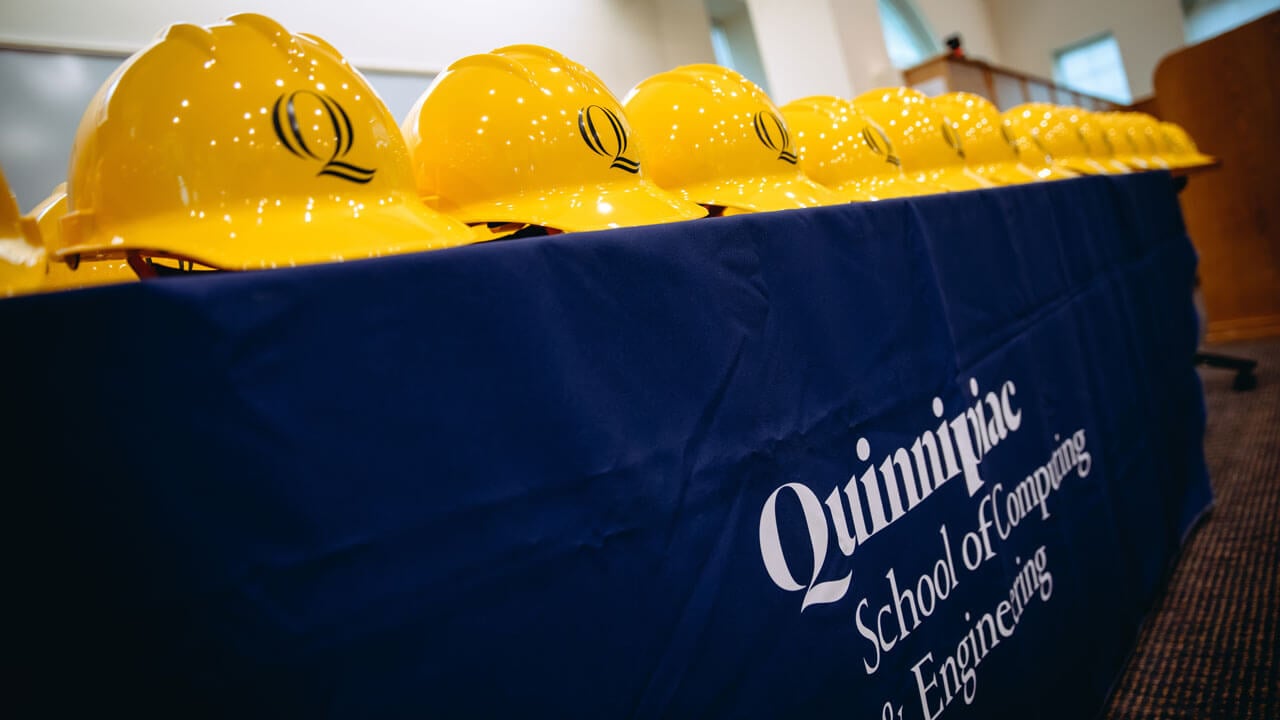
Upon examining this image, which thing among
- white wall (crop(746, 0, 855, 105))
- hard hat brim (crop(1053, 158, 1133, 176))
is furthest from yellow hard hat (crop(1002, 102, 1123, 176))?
white wall (crop(746, 0, 855, 105))

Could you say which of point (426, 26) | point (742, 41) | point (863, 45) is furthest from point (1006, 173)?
point (742, 41)

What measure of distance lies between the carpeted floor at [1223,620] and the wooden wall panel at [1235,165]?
7.22ft

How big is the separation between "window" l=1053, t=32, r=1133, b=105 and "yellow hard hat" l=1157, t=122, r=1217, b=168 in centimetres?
843

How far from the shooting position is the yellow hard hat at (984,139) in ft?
6.43

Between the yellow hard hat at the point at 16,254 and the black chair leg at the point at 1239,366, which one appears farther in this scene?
the black chair leg at the point at 1239,366

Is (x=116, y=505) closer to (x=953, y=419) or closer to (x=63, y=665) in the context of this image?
(x=63, y=665)

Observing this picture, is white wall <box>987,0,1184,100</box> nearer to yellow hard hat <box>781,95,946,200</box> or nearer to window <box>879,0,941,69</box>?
window <box>879,0,941,69</box>

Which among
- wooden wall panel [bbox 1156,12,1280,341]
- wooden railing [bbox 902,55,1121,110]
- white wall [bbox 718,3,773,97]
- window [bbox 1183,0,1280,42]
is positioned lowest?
wooden wall panel [bbox 1156,12,1280,341]

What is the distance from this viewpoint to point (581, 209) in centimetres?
94

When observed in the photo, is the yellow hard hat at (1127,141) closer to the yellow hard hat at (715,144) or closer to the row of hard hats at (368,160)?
the row of hard hats at (368,160)

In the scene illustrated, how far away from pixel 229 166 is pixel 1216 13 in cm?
1381

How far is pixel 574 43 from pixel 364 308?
5.29 metres

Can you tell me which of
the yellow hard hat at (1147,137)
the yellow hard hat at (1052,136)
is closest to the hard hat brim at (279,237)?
the yellow hard hat at (1052,136)

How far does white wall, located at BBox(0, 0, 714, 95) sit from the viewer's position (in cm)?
319
